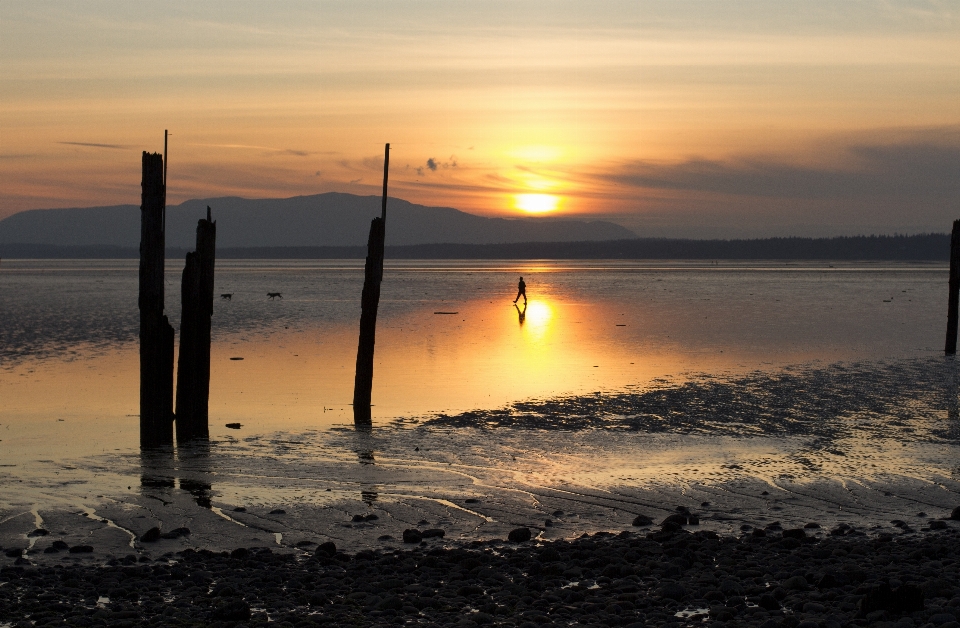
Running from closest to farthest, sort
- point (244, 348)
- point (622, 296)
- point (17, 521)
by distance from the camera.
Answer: point (17, 521), point (244, 348), point (622, 296)

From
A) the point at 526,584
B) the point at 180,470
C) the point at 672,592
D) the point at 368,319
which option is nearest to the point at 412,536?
the point at 526,584

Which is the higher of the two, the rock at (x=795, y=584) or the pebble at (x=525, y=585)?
the rock at (x=795, y=584)

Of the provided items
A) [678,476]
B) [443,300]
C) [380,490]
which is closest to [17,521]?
[380,490]

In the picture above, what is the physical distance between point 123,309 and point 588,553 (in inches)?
1820

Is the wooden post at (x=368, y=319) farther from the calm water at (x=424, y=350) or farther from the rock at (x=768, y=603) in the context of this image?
the rock at (x=768, y=603)

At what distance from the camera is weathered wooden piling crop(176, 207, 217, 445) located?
16.4m

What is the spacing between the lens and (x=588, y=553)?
9.13 metres

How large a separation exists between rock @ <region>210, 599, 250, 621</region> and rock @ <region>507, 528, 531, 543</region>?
3.09 m

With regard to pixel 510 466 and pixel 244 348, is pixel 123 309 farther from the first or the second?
pixel 510 466

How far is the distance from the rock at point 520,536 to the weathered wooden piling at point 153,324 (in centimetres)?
763

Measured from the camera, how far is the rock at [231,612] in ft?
24.6

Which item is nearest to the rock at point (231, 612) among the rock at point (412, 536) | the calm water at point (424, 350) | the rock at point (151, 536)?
the rock at point (412, 536)

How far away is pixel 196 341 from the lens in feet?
55.0

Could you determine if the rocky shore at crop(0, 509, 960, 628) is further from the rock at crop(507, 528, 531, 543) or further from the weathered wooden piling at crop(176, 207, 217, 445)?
the weathered wooden piling at crop(176, 207, 217, 445)
